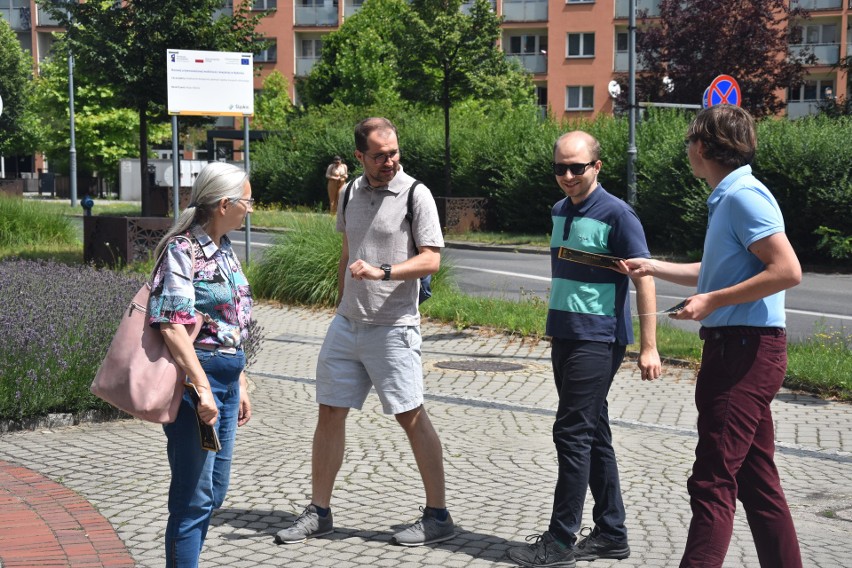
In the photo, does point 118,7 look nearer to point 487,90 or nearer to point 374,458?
point 487,90

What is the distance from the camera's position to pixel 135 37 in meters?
23.8

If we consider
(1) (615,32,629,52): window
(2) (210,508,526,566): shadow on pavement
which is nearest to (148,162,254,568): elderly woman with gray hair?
(2) (210,508,526,566): shadow on pavement

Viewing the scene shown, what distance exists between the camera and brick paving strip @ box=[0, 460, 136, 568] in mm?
4699

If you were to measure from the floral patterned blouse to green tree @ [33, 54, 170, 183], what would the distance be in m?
47.0

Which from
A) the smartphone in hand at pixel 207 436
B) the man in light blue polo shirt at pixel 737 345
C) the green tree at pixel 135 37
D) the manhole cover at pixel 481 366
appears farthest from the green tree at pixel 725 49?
the smartphone in hand at pixel 207 436

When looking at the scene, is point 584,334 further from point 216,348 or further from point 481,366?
point 481,366

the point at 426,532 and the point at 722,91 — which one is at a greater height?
the point at 722,91

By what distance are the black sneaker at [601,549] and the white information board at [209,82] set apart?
1232 centimetres

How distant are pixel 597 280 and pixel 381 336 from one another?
38.8 inches

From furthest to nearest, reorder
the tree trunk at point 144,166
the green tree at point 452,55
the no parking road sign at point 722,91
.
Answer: the green tree at point 452,55 < the tree trunk at point 144,166 < the no parking road sign at point 722,91

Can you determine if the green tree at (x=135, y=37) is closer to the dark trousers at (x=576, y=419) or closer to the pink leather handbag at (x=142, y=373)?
the dark trousers at (x=576, y=419)

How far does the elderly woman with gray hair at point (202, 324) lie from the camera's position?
152 inches

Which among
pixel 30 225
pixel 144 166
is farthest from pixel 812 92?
pixel 30 225

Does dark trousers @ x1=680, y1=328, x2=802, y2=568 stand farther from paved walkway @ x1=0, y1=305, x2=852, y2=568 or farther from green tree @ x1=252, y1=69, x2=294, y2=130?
green tree @ x1=252, y1=69, x2=294, y2=130
